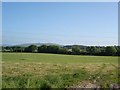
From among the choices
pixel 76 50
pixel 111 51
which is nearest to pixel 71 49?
pixel 76 50

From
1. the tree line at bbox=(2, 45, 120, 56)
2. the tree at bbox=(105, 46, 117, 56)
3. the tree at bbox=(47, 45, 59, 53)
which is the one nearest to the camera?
the tree at bbox=(105, 46, 117, 56)

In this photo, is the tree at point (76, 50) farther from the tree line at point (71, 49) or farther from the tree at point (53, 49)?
the tree at point (53, 49)

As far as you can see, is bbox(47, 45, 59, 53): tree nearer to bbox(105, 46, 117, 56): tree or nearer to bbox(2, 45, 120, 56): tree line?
bbox(2, 45, 120, 56): tree line

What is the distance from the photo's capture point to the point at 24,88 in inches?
590

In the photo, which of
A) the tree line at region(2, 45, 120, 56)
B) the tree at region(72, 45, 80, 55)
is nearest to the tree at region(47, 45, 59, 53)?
the tree line at region(2, 45, 120, 56)

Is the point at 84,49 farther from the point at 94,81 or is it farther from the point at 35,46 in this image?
the point at 94,81

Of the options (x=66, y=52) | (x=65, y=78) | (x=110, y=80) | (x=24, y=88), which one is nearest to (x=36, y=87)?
(x=24, y=88)

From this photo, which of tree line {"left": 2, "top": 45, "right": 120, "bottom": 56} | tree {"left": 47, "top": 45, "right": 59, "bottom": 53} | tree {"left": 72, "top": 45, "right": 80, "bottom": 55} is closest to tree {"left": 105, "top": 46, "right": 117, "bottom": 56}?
tree line {"left": 2, "top": 45, "right": 120, "bottom": 56}

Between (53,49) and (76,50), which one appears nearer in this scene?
(76,50)

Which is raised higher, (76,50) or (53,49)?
(53,49)

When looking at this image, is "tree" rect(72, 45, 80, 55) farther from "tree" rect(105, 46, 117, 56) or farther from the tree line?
"tree" rect(105, 46, 117, 56)

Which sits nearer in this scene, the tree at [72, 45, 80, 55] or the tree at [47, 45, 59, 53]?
the tree at [72, 45, 80, 55]

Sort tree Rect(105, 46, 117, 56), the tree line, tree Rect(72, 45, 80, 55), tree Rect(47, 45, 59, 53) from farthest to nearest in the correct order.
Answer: tree Rect(47, 45, 59, 53)
tree Rect(72, 45, 80, 55)
the tree line
tree Rect(105, 46, 117, 56)

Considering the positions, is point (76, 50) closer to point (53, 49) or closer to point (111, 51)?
point (53, 49)
